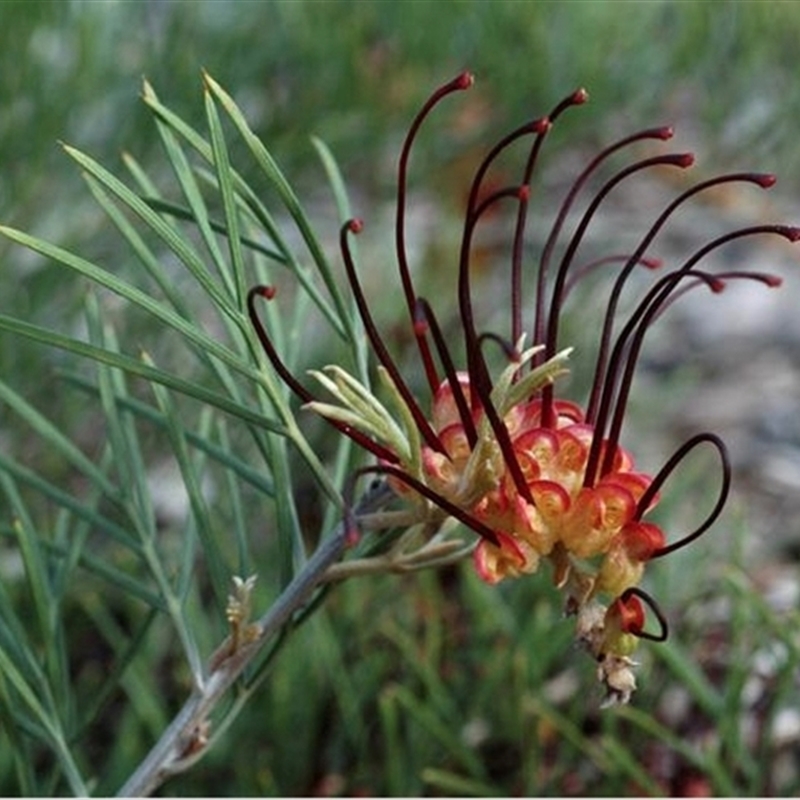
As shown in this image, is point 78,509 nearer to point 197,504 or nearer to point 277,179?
point 197,504

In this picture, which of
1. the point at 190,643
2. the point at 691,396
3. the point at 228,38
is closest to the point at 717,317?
the point at 691,396

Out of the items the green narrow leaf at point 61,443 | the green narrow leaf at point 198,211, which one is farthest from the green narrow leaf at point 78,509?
the green narrow leaf at point 198,211

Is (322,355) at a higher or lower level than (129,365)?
higher

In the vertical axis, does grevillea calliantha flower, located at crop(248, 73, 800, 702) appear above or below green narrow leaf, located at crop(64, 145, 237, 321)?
below

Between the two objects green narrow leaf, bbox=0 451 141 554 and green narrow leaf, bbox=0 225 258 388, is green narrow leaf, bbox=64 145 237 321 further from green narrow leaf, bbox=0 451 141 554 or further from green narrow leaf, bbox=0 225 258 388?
green narrow leaf, bbox=0 451 141 554

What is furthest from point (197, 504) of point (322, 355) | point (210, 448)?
point (322, 355)

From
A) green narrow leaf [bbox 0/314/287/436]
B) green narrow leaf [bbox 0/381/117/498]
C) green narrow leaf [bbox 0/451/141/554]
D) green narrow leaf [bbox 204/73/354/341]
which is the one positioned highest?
green narrow leaf [bbox 204/73/354/341]

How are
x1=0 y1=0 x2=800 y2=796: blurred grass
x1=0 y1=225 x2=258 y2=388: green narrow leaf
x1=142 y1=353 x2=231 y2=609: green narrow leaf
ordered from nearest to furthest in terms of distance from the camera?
x1=0 y1=225 x2=258 y2=388: green narrow leaf, x1=142 y1=353 x2=231 y2=609: green narrow leaf, x1=0 y1=0 x2=800 y2=796: blurred grass

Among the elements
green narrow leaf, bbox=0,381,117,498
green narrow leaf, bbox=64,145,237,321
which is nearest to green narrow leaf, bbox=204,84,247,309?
green narrow leaf, bbox=64,145,237,321

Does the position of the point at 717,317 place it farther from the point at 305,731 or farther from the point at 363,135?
the point at 305,731
